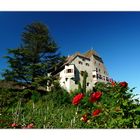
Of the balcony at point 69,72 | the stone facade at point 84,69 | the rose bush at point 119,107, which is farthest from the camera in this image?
the balcony at point 69,72

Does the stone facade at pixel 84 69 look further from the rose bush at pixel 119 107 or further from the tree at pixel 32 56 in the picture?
the rose bush at pixel 119 107

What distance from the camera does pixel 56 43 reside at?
8016 mm

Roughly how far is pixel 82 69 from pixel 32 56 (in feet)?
9.56

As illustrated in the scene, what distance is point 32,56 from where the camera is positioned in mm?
8992

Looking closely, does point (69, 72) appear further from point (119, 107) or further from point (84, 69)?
point (119, 107)

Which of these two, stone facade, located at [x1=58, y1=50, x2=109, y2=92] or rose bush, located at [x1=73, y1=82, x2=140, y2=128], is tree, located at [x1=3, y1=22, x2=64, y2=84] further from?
rose bush, located at [x1=73, y1=82, x2=140, y2=128]

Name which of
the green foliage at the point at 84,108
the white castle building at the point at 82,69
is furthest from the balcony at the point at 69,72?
the green foliage at the point at 84,108

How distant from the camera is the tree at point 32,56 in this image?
27.1 ft

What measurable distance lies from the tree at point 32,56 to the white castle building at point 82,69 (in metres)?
0.67

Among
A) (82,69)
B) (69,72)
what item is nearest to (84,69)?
(82,69)

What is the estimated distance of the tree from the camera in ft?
27.1

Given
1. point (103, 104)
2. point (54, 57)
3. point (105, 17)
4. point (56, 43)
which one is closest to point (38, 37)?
point (54, 57)

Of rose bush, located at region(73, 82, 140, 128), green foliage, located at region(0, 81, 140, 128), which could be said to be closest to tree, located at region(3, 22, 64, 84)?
green foliage, located at region(0, 81, 140, 128)

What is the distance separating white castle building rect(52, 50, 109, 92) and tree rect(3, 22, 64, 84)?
67 cm
